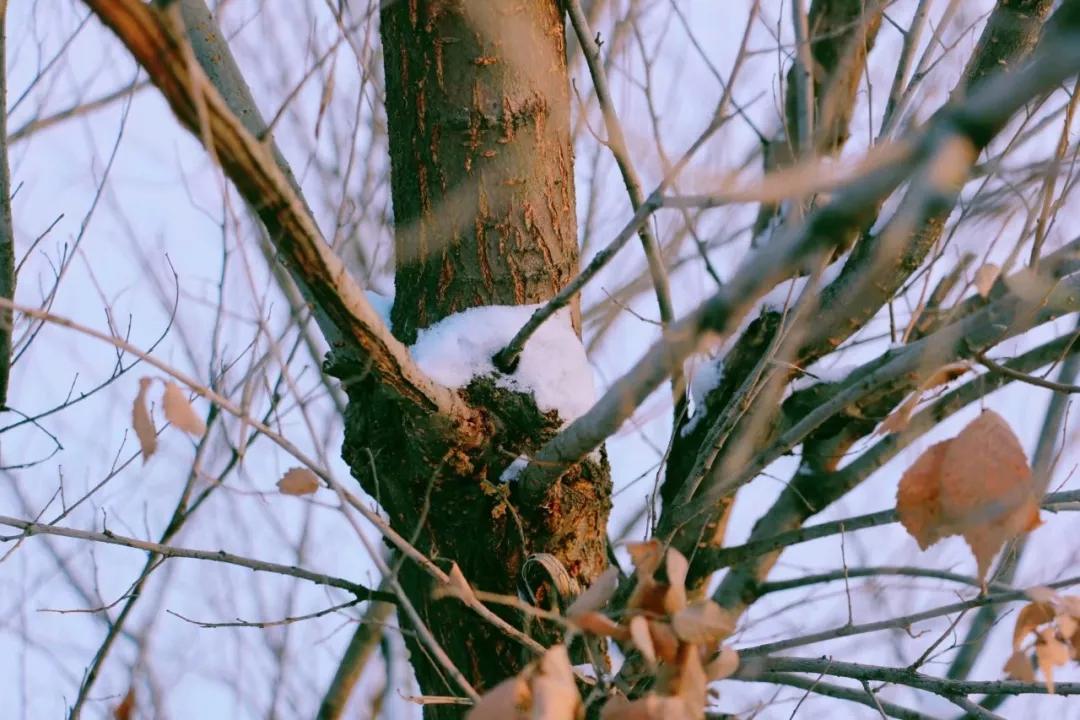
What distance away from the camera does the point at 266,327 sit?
59.4 inches

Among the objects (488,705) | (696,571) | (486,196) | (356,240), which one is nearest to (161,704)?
(356,240)

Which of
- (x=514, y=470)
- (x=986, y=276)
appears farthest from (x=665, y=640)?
(x=986, y=276)

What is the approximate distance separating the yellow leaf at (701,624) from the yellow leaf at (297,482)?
70 centimetres

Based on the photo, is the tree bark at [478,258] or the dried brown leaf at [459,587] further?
the tree bark at [478,258]

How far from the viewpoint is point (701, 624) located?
3.96ft

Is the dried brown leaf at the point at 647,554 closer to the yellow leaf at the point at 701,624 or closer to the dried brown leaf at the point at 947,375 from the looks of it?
the yellow leaf at the point at 701,624

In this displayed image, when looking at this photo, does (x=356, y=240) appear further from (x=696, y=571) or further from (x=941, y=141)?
(x=941, y=141)

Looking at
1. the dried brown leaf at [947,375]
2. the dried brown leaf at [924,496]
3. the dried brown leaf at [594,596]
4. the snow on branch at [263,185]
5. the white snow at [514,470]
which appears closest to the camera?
the snow on branch at [263,185]

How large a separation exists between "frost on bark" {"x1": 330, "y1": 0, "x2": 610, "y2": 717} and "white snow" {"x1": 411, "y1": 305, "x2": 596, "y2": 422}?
3cm

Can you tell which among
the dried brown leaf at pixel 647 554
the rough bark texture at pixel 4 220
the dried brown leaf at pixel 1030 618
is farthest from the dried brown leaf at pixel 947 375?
the rough bark texture at pixel 4 220

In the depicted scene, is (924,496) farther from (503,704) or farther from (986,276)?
(503,704)

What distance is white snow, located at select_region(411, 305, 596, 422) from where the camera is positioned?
2.02m

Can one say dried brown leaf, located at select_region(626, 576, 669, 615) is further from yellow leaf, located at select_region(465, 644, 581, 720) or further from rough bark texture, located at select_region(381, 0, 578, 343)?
rough bark texture, located at select_region(381, 0, 578, 343)

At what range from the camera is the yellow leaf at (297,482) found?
1646 millimetres
